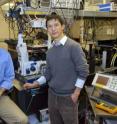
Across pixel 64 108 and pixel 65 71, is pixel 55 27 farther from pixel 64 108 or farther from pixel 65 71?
pixel 64 108

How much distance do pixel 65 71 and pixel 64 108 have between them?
0.33m

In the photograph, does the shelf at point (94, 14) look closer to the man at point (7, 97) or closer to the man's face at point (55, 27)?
the man's face at point (55, 27)

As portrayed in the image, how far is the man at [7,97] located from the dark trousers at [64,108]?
1.12 feet

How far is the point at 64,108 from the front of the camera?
1.81 meters

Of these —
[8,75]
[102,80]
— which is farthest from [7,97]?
[102,80]

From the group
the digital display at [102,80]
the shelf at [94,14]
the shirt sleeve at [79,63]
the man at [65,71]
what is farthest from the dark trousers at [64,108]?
the shelf at [94,14]

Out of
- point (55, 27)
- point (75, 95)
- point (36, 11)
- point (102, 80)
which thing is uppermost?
point (36, 11)

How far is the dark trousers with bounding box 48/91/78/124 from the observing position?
1.80 metres

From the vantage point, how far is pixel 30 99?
2.18 meters

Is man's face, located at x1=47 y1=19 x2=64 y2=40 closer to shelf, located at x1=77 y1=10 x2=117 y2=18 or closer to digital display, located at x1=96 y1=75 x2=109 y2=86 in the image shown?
digital display, located at x1=96 y1=75 x2=109 y2=86

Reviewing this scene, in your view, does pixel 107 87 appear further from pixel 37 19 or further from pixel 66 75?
pixel 37 19

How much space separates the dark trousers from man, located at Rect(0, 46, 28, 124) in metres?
0.34

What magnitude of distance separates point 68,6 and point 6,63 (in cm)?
98

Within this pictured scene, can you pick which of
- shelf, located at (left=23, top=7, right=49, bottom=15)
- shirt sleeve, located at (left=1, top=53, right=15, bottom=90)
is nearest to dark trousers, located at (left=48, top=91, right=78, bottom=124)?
shirt sleeve, located at (left=1, top=53, right=15, bottom=90)
